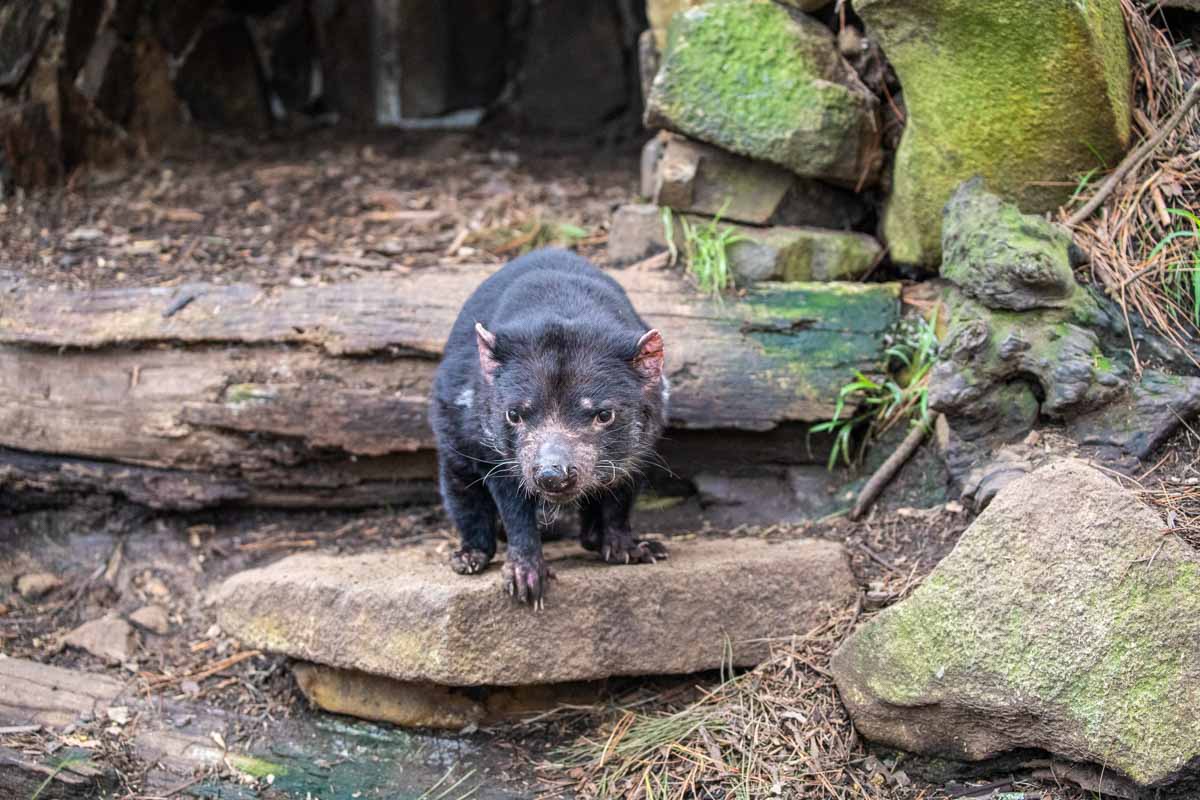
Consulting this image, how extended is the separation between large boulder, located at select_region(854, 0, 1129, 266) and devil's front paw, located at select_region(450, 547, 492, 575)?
2637 mm

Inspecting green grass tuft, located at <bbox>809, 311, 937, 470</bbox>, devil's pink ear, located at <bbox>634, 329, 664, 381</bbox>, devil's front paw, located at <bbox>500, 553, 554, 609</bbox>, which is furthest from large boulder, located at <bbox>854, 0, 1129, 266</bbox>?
devil's front paw, located at <bbox>500, 553, 554, 609</bbox>

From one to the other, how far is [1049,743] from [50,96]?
659cm

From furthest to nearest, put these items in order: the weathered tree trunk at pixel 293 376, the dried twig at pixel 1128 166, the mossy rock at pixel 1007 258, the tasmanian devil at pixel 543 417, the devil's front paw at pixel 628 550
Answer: the weathered tree trunk at pixel 293 376
the dried twig at pixel 1128 166
the devil's front paw at pixel 628 550
the mossy rock at pixel 1007 258
the tasmanian devil at pixel 543 417

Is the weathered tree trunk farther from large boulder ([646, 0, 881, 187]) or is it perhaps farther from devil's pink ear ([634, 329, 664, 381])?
devil's pink ear ([634, 329, 664, 381])

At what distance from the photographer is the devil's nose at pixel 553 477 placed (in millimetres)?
3947

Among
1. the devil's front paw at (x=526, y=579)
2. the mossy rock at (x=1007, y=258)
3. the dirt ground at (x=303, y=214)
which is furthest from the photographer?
the dirt ground at (x=303, y=214)

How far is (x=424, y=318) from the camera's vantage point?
5508mm

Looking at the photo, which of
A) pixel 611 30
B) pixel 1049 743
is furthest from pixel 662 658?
pixel 611 30

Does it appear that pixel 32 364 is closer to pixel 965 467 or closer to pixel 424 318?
pixel 424 318

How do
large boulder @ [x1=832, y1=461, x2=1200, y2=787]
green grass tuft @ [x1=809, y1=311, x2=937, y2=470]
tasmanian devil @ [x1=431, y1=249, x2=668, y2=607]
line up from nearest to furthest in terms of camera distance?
large boulder @ [x1=832, y1=461, x2=1200, y2=787]
tasmanian devil @ [x1=431, y1=249, x2=668, y2=607]
green grass tuft @ [x1=809, y1=311, x2=937, y2=470]

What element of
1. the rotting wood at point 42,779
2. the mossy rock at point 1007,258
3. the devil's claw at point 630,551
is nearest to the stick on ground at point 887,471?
the mossy rock at point 1007,258

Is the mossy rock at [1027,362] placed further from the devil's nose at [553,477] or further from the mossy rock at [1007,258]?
the devil's nose at [553,477]

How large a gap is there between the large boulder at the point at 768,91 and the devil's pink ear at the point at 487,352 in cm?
198

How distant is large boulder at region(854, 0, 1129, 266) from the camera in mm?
4688
